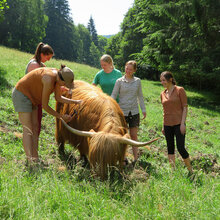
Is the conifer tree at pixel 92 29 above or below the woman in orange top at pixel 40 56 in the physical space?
above

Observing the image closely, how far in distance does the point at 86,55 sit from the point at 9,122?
244 ft

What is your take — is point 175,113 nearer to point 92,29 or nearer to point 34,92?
point 34,92

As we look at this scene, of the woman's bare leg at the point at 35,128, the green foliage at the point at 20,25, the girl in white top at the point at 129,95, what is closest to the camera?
the woman's bare leg at the point at 35,128

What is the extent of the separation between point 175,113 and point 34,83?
269 cm

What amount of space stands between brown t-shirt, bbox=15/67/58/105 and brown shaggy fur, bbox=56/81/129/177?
0.84 m

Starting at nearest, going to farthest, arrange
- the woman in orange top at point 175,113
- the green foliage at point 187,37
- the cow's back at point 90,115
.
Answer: the cow's back at point 90,115 < the woman in orange top at point 175,113 < the green foliage at point 187,37

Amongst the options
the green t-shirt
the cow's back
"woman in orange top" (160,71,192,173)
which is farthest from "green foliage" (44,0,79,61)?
"woman in orange top" (160,71,192,173)

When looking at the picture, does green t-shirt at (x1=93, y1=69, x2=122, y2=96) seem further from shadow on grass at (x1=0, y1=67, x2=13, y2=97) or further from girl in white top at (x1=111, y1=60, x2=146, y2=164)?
shadow on grass at (x1=0, y1=67, x2=13, y2=97)

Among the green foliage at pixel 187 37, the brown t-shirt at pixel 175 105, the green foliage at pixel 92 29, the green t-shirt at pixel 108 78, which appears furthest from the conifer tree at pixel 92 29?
the brown t-shirt at pixel 175 105

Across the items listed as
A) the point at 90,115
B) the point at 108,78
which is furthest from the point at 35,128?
the point at 108,78

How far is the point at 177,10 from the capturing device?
15469 mm

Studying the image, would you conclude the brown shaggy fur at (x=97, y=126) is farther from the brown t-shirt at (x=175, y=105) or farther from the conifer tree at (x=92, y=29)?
the conifer tree at (x=92, y=29)

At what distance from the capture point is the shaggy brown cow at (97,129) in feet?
10.7

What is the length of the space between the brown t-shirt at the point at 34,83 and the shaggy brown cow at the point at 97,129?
0.63 metres
